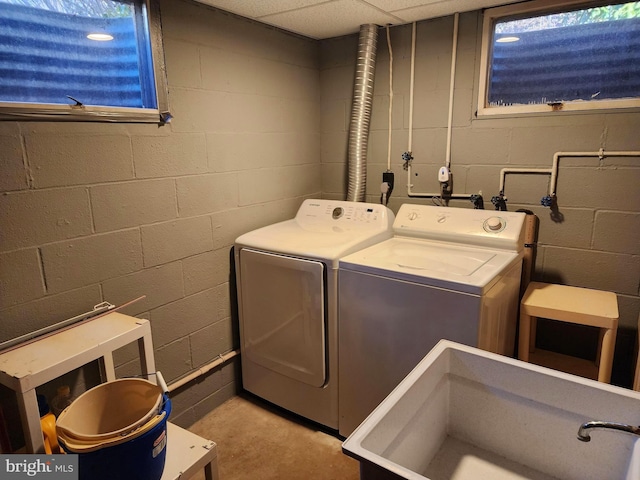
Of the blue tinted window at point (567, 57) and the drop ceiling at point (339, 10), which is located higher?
the drop ceiling at point (339, 10)

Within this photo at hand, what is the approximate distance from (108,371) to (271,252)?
889 millimetres

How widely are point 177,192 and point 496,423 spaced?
5.45 ft

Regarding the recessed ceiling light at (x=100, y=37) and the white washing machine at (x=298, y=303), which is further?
the white washing machine at (x=298, y=303)

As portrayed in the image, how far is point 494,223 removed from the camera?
2.13m

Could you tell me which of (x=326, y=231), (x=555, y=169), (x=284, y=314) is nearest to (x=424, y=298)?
(x=284, y=314)

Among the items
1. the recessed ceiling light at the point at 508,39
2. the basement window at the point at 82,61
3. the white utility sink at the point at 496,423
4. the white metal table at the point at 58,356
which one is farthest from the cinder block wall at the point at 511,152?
the white metal table at the point at 58,356

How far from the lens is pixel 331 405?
7.03 feet

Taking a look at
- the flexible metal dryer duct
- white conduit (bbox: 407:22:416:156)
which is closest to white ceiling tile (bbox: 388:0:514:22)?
white conduit (bbox: 407:22:416:156)

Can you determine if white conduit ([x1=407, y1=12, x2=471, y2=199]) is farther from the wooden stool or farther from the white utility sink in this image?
the white utility sink

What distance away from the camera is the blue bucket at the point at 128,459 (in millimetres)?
1132

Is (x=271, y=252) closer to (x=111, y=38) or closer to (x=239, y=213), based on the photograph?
(x=239, y=213)

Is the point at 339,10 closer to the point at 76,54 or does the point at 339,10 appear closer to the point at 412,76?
the point at 412,76

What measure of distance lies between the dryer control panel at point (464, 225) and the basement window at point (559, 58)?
0.59 m

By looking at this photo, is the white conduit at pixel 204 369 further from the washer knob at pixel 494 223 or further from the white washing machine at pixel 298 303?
the washer knob at pixel 494 223
